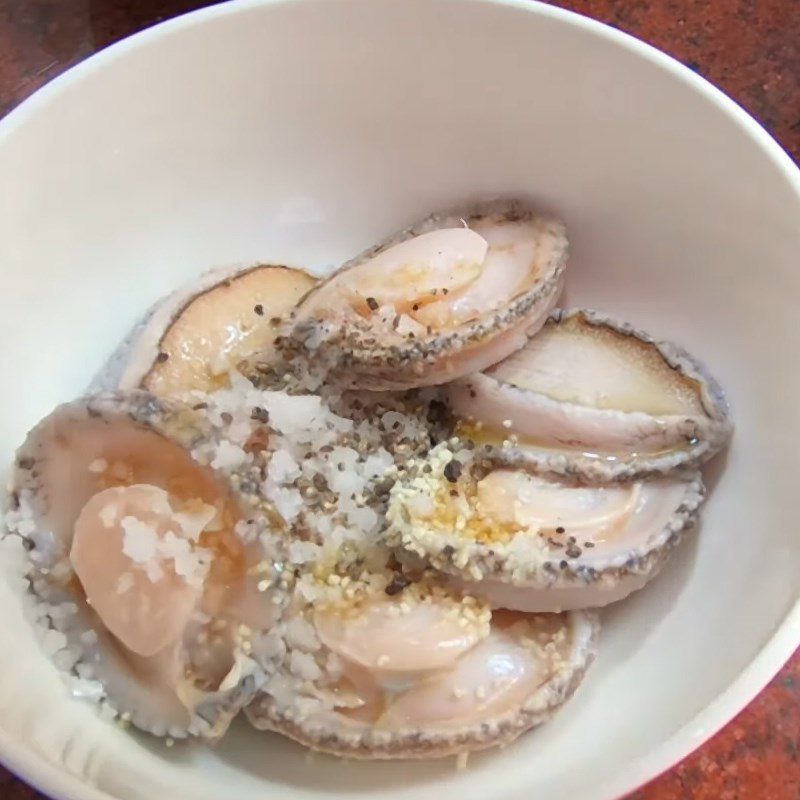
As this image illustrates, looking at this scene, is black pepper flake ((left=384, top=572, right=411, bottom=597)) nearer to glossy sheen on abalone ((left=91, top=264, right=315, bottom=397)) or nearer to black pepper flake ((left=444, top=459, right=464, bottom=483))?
black pepper flake ((left=444, top=459, right=464, bottom=483))

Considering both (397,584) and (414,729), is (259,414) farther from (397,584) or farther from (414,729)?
(414,729)

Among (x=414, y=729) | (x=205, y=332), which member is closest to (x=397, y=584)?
(x=414, y=729)

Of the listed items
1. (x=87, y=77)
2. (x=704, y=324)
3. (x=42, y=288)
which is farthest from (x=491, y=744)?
(x=87, y=77)

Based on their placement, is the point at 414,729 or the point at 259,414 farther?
Result: the point at 259,414

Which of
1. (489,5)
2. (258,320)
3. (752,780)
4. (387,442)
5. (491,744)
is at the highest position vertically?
(489,5)

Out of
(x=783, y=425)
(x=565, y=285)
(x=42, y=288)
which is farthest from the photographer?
(x=565, y=285)

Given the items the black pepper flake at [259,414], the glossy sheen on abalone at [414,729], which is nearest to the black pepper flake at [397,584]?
the glossy sheen on abalone at [414,729]

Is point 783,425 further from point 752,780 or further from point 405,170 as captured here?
point 405,170
